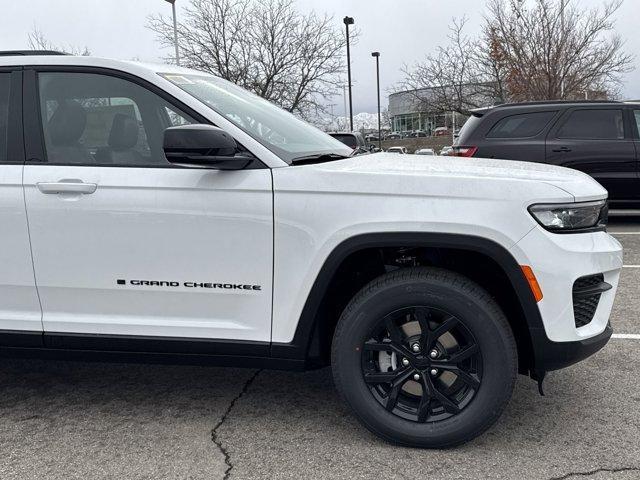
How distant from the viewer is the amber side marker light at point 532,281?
264 cm

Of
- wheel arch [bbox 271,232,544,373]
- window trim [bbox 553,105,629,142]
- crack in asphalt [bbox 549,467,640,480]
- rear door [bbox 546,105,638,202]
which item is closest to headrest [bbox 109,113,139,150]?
wheel arch [bbox 271,232,544,373]

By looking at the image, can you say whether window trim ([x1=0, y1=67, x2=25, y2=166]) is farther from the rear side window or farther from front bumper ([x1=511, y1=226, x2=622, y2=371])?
the rear side window

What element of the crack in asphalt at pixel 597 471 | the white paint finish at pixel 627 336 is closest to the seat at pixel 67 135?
the crack in asphalt at pixel 597 471

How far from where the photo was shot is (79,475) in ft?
8.91

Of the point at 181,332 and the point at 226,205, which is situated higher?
the point at 226,205

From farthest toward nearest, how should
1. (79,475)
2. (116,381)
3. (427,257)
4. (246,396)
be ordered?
(116,381) < (246,396) < (427,257) < (79,475)

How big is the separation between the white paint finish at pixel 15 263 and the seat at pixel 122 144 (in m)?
0.43

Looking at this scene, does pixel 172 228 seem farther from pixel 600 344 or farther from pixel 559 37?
pixel 559 37

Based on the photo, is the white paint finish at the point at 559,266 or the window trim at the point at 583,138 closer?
the white paint finish at the point at 559,266

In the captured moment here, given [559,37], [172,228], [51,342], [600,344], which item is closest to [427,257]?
[600,344]

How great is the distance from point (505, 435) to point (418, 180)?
1302 mm

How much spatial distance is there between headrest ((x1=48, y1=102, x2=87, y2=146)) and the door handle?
0.86 ft

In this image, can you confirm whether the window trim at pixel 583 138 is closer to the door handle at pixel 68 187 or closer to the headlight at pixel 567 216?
the headlight at pixel 567 216

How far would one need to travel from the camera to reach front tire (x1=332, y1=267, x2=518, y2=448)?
2711 millimetres
